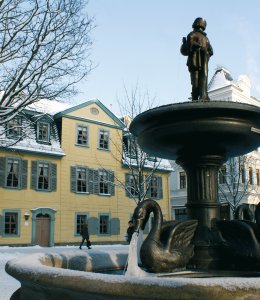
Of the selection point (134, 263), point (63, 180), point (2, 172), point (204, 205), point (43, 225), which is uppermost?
point (2, 172)

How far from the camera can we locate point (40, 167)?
27359 millimetres

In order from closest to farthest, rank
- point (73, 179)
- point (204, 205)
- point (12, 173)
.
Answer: point (204, 205), point (12, 173), point (73, 179)

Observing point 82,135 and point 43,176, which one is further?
point 82,135

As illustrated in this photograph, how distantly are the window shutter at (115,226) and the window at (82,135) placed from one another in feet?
20.1

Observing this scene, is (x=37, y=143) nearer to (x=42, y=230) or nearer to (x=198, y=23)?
(x=42, y=230)

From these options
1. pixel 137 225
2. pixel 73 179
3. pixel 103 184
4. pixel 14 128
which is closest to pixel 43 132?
pixel 73 179

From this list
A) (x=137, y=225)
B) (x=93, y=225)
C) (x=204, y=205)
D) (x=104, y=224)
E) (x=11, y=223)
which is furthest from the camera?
(x=104, y=224)

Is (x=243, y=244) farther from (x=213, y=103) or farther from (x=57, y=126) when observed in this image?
(x=57, y=126)

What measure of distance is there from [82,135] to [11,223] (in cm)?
834

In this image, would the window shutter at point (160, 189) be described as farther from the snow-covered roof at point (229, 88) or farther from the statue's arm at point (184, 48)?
the statue's arm at point (184, 48)

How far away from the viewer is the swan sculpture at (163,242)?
14.5ft

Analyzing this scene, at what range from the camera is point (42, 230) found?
2636cm

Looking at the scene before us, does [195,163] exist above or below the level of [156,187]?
below

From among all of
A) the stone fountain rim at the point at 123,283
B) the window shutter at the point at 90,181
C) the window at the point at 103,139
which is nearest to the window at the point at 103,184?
the window shutter at the point at 90,181
